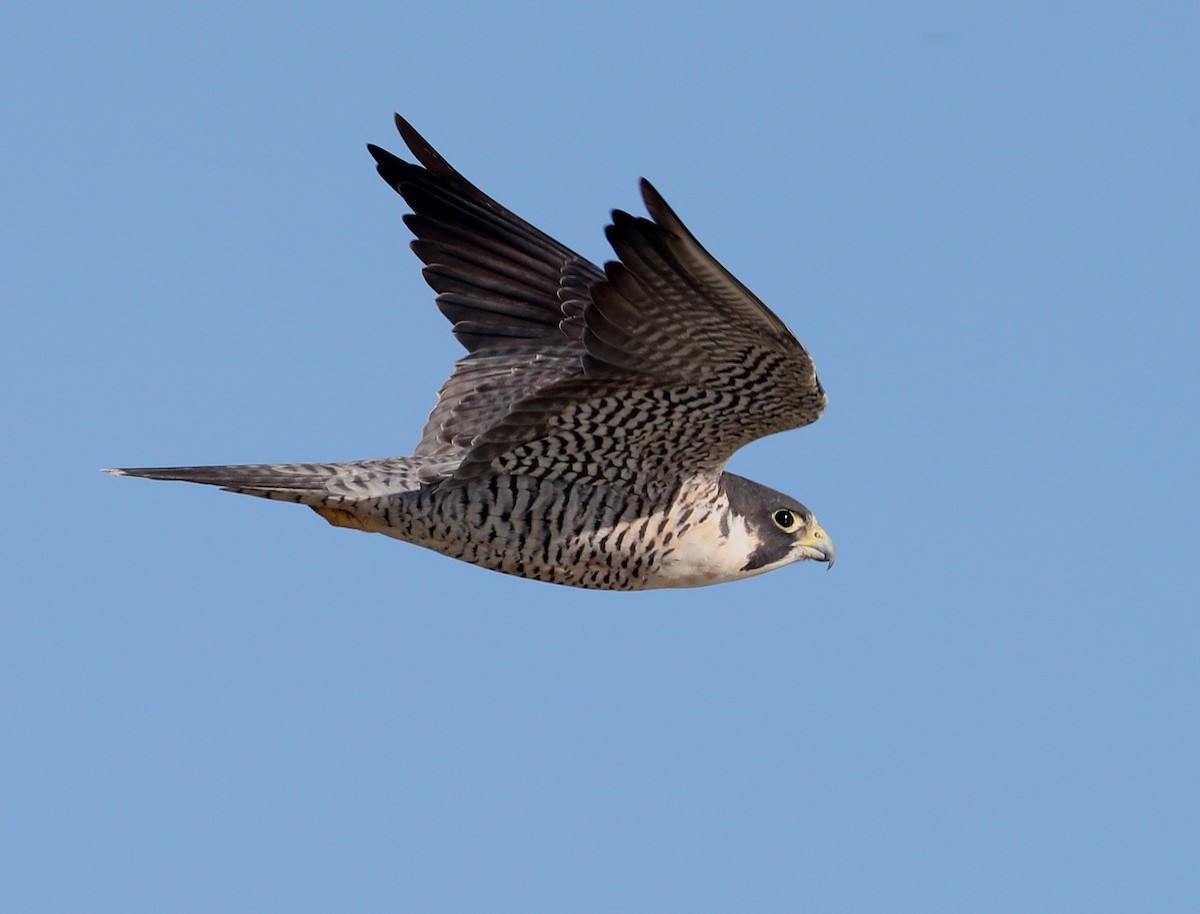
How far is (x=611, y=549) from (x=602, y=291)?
5.56ft

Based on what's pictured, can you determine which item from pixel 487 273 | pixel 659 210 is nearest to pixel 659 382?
pixel 659 210

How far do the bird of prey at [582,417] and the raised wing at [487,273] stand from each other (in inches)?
0.4

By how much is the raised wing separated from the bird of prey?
0.01m

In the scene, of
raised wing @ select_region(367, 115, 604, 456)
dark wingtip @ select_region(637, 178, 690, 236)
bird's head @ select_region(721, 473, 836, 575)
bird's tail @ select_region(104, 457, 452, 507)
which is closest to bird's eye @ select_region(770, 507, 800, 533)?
bird's head @ select_region(721, 473, 836, 575)

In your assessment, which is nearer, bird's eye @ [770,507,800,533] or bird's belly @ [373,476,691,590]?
bird's belly @ [373,476,691,590]

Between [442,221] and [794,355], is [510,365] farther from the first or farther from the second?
[794,355]

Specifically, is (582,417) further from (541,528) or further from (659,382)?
(541,528)

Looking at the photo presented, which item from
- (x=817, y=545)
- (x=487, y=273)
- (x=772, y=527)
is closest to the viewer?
(x=772, y=527)

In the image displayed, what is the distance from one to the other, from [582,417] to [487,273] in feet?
6.95

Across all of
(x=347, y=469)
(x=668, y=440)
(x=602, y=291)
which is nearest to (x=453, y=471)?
(x=347, y=469)

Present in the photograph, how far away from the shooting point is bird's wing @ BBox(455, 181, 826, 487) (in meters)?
6.71

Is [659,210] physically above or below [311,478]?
above

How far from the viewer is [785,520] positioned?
8.73 m

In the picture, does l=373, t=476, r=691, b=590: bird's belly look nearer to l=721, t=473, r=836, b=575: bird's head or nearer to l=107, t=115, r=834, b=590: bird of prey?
l=107, t=115, r=834, b=590: bird of prey
